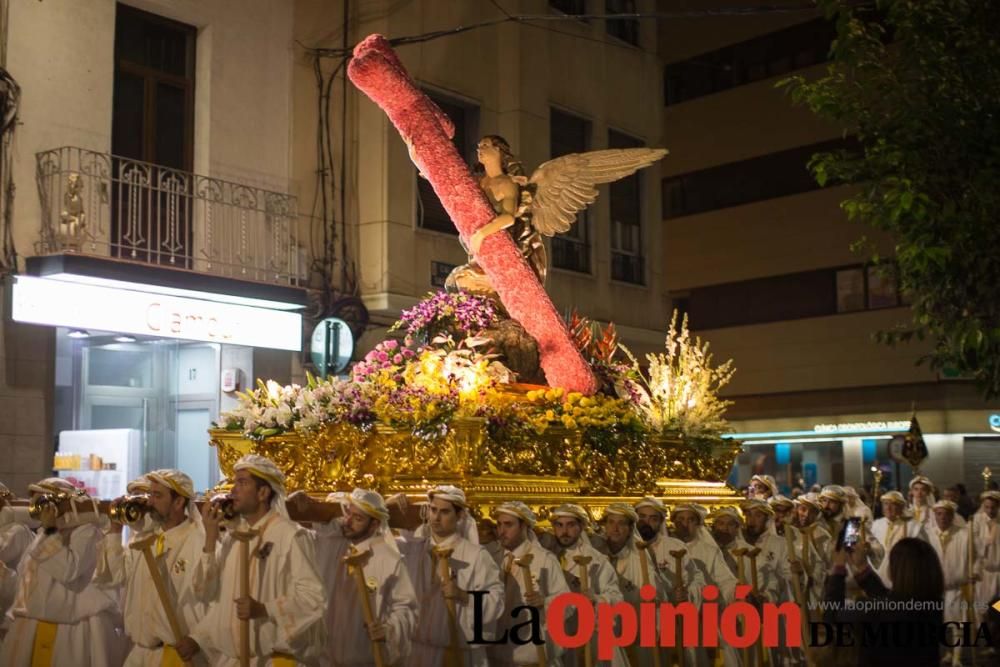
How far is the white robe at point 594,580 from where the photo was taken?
1027cm

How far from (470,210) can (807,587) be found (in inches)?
177

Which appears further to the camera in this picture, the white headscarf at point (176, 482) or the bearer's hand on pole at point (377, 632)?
the white headscarf at point (176, 482)

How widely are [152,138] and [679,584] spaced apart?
8.90 meters

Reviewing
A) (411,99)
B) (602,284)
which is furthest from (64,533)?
(602,284)

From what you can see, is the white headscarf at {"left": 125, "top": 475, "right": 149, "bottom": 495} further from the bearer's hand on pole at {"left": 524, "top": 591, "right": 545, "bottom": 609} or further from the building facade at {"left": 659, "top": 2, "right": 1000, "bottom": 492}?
the building facade at {"left": 659, "top": 2, "right": 1000, "bottom": 492}

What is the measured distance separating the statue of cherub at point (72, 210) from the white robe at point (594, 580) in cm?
694

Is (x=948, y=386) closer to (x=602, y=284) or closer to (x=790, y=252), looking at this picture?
(x=790, y=252)

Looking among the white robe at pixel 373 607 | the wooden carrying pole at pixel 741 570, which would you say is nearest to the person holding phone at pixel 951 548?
the wooden carrying pole at pixel 741 570

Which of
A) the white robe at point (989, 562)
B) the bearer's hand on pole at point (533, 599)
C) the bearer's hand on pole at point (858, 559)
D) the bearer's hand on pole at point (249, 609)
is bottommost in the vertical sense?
the white robe at point (989, 562)

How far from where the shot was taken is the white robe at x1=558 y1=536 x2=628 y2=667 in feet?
33.7

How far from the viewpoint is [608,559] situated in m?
10.8

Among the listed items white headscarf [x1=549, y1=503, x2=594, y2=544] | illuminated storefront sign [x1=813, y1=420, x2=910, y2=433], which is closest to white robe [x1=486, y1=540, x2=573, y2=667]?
white headscarf [x1=549, y1=503, x2=594, y2=544]

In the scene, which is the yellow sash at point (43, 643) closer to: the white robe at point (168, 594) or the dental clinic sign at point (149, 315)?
the white robe at point (168, 594)

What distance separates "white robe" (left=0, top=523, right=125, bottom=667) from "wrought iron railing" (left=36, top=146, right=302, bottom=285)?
598cm
